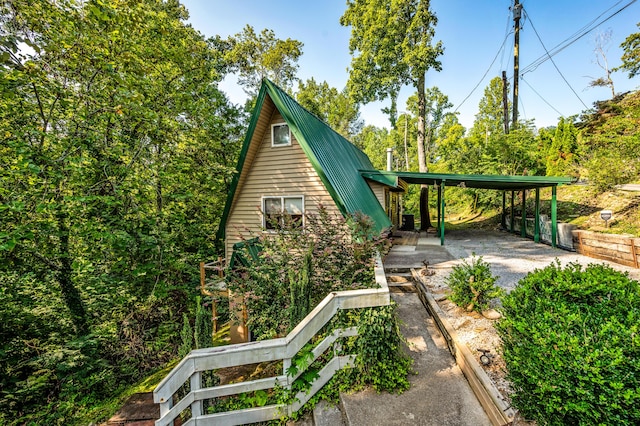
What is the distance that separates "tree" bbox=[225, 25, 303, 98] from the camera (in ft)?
64.2

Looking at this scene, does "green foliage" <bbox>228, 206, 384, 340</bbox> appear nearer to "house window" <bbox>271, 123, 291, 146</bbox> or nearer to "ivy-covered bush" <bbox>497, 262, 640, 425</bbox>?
"ivy-covered bush" <bbox>497, 262, 640, 425</bbox>

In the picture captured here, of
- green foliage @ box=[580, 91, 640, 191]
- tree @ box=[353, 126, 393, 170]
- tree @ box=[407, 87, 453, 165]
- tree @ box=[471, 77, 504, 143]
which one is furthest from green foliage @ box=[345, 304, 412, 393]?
tree @ box=[471, 77, 504, 143]

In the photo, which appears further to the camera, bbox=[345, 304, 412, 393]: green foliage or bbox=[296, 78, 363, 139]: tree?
bbox=[296, 78, 363, 139]: tree

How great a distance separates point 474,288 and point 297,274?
3.16m

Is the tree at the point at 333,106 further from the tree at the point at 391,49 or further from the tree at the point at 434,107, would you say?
the tree at the point at 391,49

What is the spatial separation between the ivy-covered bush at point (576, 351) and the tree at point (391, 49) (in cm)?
1357

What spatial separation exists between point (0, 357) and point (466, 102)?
104 ft

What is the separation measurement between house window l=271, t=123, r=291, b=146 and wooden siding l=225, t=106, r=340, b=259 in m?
0.13

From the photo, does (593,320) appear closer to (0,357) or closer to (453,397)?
(453,397)

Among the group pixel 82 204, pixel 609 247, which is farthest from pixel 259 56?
pixel 609 247

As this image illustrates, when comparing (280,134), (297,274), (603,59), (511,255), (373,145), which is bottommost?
(511,255)

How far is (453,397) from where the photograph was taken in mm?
2959

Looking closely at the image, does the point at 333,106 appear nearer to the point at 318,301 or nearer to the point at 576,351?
the point at 318,301

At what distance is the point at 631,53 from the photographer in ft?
53.3
